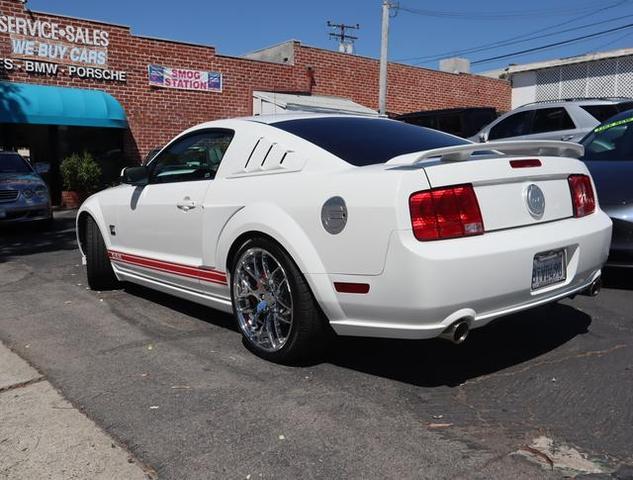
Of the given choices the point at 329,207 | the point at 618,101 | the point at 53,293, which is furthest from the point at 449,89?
the point at 329,207

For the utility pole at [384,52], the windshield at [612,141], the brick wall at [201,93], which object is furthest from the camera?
the utility pole at [384,52]

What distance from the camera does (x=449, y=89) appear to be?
2369 centimetres

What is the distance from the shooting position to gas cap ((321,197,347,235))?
10.5ft

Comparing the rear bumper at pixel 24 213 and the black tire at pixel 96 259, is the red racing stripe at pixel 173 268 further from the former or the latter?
the rear bumper at pixel 24 213

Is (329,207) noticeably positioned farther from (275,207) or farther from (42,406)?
(42,406)

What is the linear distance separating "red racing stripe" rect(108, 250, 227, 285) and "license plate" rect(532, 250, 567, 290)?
6.32 feet

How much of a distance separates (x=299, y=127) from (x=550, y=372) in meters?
2.12

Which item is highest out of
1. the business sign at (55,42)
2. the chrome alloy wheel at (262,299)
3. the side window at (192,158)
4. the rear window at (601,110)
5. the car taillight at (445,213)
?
the business sign at (55,42)

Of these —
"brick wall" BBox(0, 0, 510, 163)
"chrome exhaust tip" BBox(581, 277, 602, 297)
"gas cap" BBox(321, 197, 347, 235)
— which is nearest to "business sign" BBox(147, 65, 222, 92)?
"brick wall" BBox(0, 0, 510, 163)

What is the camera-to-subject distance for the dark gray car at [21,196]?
10211 mm

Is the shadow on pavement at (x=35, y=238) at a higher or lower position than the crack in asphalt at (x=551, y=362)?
lower

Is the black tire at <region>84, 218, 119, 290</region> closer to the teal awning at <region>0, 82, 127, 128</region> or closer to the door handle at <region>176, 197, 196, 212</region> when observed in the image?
the door handle at <region>176, 197, 196, 212</region>

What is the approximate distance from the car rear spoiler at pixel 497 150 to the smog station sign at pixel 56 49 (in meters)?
13.6

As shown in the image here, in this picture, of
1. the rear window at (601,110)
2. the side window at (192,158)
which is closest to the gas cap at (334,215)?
the side window at (192,158)
